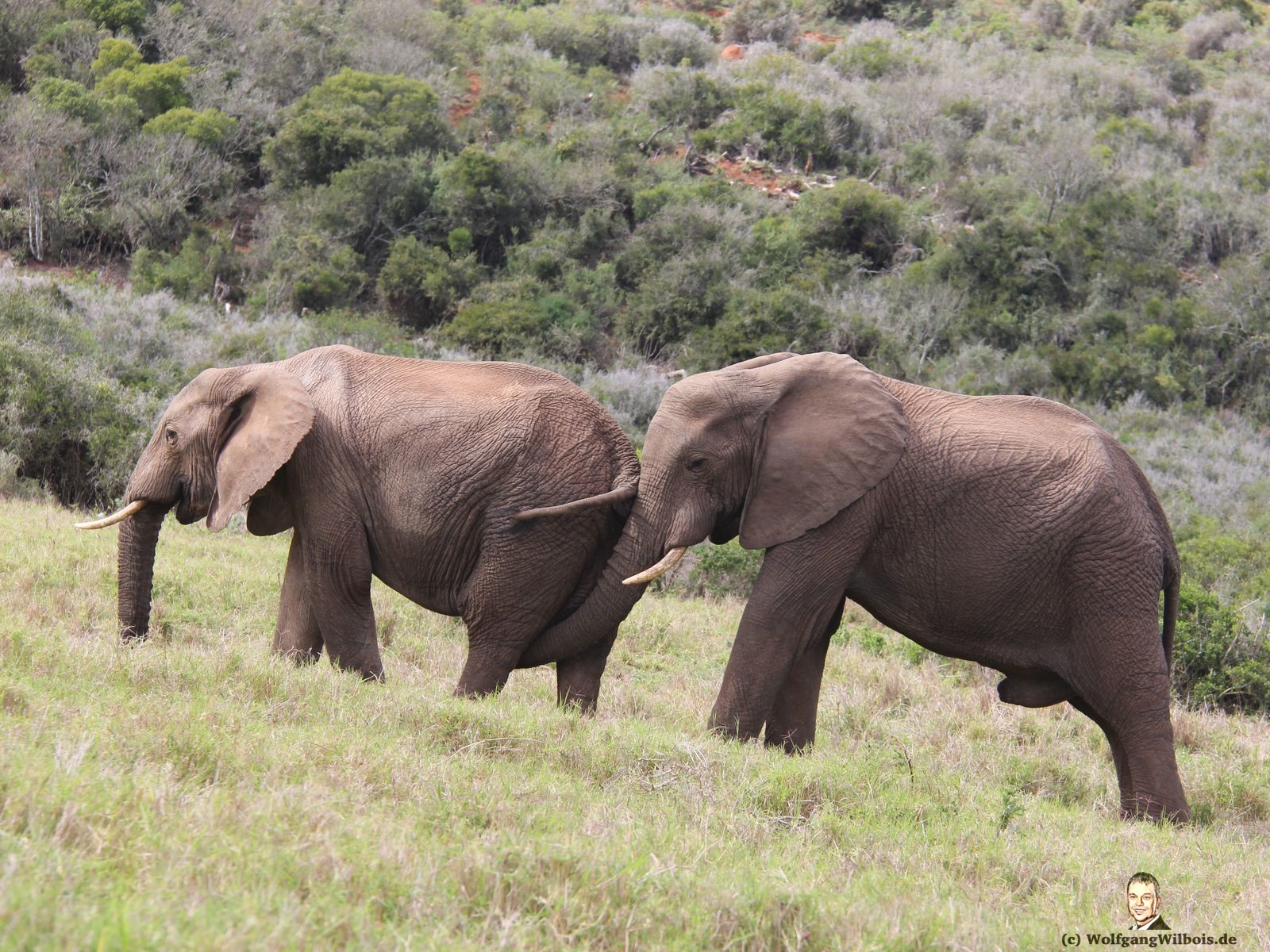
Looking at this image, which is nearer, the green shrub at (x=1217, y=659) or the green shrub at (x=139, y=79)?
the green shrub at (x=1217, y=659)

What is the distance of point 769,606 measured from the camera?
718 cm

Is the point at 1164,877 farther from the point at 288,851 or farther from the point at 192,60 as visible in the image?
the point at 192,60

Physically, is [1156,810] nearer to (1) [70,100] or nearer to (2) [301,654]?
(2) [301,654]

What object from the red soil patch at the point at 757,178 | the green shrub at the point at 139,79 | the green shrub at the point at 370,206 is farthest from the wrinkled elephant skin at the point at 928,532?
the red soil patch at the point at 757,178

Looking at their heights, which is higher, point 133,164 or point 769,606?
point 769,606

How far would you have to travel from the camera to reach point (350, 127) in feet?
102

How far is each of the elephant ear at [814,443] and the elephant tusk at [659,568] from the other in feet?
1.17

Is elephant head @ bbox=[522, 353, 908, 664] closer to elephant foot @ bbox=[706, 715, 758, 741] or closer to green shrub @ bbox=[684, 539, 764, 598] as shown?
elephant foot @ bbox=[706, 715, 758, 741]

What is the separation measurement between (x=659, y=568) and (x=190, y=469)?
115 inches

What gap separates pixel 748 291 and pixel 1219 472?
9.70 meters

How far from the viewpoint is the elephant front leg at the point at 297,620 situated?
817 centimetres

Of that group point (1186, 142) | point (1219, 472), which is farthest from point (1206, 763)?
point (1186, 142)

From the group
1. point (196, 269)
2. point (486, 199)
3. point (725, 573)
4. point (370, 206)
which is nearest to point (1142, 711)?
point (725, 573)

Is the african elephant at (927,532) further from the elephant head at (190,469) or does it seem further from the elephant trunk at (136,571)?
the elephant trunk at (136,571)
